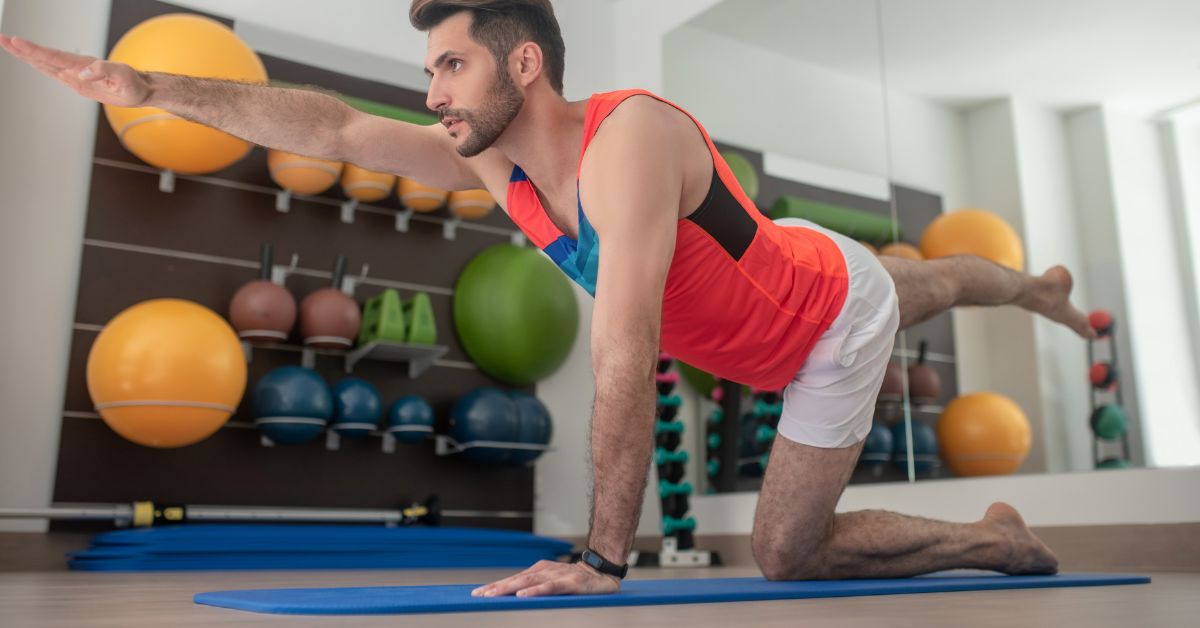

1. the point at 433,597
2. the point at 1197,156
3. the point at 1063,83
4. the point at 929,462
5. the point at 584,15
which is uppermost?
the point at 584,15

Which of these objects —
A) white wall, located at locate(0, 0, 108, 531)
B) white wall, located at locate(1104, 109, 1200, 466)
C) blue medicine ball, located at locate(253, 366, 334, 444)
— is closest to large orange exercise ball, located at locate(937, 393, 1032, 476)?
white wall, located at locate(1104, 109, 1200, 466)

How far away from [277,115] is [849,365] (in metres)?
1.32

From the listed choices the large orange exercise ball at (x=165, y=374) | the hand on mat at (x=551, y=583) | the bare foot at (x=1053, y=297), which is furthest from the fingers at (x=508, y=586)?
the large orange exercise ball at (x=165, y=374)

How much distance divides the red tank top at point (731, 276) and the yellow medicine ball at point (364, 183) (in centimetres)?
225

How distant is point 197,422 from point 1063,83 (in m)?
3.34

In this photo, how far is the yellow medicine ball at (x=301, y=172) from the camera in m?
3.95

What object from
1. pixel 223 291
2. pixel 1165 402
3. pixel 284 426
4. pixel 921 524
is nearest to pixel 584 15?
pixel 223 291

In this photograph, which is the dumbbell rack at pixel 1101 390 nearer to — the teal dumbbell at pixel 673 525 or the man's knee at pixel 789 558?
the teal dumbbell at pixel 673 525

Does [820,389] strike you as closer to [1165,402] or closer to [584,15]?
[1165,402]

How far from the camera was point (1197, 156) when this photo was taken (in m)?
3.37

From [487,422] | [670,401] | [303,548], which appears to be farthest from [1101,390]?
[303,548]

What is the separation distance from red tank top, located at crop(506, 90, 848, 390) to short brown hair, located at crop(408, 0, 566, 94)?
7.0 inches

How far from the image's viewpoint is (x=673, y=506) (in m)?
4.29

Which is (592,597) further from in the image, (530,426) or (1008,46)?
(1008,46)
